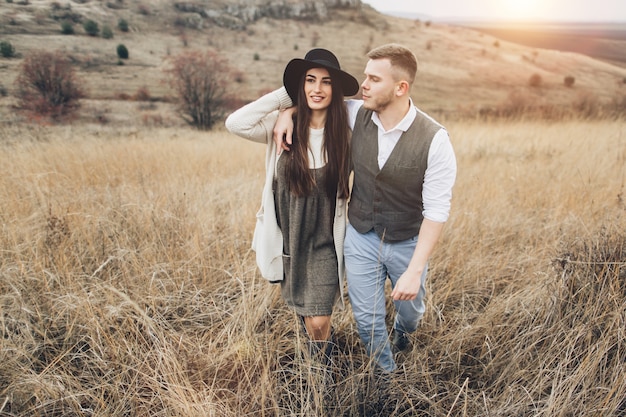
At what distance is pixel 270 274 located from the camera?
213 centimetres

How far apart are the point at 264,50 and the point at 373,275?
31.0 m

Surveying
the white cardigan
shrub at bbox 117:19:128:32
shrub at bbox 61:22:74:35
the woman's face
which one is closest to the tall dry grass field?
the white cardigan

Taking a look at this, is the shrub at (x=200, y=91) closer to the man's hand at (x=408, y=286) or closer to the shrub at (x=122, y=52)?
the shrub at (x=122, y=52)

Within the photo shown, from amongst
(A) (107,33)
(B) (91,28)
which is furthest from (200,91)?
(B) (91,28)

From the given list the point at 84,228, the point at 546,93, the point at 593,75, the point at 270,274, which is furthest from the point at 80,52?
the point at 593,75

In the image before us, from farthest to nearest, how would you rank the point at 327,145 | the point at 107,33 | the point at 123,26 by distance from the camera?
the point at 123,26, the point at 107,33, the point at 327,145

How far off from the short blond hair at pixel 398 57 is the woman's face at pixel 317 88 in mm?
241

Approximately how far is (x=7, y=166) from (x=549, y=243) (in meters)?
5.82

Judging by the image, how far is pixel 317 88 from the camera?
190cm

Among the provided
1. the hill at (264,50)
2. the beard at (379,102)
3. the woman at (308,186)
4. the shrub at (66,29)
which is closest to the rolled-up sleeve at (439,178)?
the beard at (379,102)

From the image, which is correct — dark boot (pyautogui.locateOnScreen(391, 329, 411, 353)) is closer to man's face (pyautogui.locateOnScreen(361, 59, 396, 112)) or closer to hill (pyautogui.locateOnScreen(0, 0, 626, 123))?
man's face (pyautogui.locateOnScreen(361, 59, 396, 112))

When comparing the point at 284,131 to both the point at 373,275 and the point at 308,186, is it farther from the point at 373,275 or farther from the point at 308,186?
the point at 373,275

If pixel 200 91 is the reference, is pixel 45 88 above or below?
below

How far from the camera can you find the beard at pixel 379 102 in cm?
181
